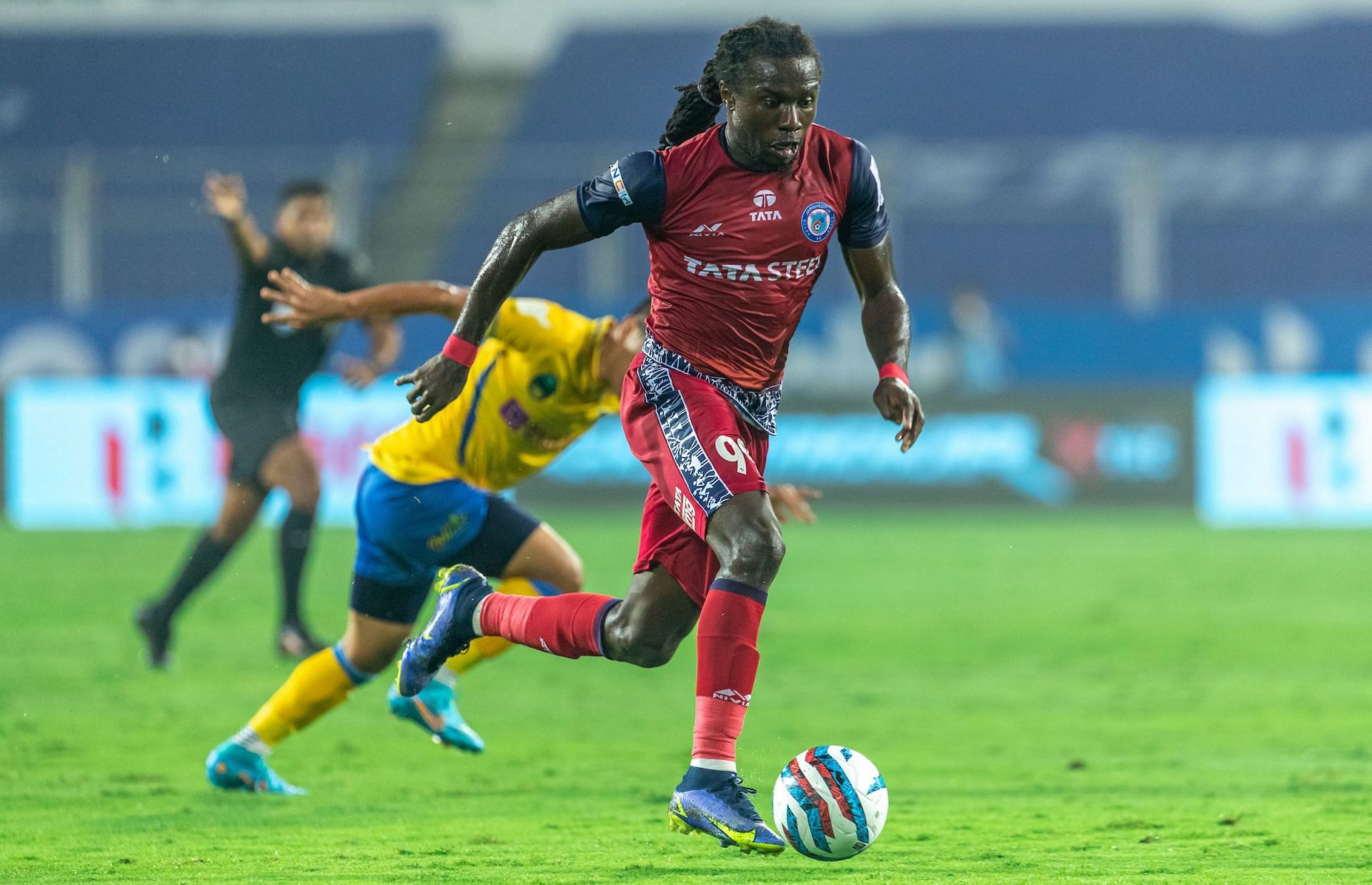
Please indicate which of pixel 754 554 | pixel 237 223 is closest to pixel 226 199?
pixel 237 223

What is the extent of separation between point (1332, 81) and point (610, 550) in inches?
623

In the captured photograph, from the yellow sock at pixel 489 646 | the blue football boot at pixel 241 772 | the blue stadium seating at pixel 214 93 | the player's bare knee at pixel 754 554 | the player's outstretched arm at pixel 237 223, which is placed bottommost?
the blue football boot at pixel 241 772

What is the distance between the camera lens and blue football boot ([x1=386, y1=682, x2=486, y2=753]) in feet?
21.3

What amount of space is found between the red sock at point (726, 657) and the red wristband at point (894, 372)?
31.8 inches

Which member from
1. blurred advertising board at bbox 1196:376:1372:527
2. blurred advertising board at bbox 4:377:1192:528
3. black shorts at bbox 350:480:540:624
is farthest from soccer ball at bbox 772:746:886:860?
blurred advertising board at bbox 1196:376:1372:527

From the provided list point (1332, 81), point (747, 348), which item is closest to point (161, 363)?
point (747, 348)

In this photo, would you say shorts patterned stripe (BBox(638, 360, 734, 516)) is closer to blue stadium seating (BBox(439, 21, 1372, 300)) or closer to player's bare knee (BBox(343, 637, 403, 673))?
player's bare knee (BBox(343, 637, 403, 673))

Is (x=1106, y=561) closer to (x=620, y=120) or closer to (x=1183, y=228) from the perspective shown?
(x=1183, y=228)

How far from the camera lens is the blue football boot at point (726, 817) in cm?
464

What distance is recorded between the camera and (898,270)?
21.1 m

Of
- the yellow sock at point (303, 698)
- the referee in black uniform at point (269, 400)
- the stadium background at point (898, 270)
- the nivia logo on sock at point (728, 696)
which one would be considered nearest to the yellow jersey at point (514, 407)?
the yellow sock at point (303, 698)

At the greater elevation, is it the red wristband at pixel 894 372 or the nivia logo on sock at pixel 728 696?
the red wristband at pixel 894 372

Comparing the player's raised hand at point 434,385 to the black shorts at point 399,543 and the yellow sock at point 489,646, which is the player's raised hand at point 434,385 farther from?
the yellow sock at point 489,646

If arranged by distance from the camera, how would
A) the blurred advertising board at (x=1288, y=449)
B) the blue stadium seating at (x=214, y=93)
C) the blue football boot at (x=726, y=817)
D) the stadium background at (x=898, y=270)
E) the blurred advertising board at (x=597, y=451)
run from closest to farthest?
the blue football boot at (x=726, y=817) → the stadium background at (x=898, y=270) → the blurred advertising board at (x=597, y=451) → the blurred advertising board at (x=1288, y=449) → the blue stadium seating at (x=214, y=93)
